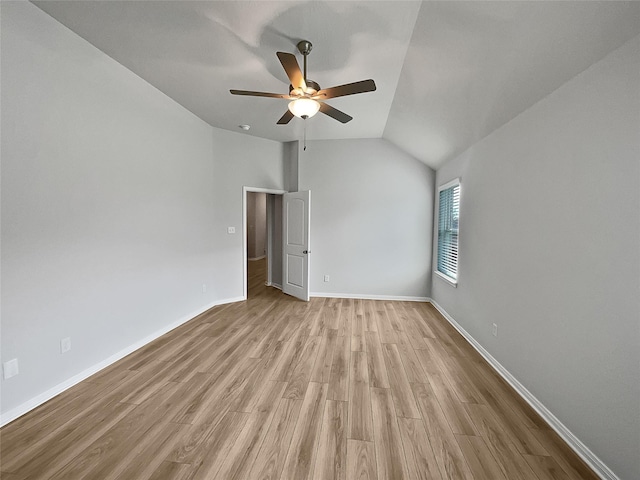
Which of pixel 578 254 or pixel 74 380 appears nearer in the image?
pixel 578 254

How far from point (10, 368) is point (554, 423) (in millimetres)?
3689

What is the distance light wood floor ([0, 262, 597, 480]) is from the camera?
1.53 metres

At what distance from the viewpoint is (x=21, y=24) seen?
1912 mm

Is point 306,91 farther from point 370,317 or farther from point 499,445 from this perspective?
point 370,317

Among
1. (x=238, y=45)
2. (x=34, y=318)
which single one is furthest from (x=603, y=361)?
(x=34, y=318)

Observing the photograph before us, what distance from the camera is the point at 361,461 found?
157cm

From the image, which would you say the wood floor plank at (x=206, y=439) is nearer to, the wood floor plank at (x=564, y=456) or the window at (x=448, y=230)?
the wood floor plank at (x=564, y=456)

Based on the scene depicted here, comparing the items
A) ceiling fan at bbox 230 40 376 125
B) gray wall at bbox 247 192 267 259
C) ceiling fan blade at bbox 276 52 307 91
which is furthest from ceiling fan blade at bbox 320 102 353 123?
gray wall at bbox 247 192 267 259

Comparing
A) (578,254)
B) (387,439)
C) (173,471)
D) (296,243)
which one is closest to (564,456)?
(387,439)

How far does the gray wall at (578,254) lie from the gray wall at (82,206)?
366cm

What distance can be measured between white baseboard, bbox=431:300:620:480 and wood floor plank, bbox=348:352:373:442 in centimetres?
121

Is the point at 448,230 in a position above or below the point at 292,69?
below

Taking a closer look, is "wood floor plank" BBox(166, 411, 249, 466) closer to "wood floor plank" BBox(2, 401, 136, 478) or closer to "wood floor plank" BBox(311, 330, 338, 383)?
"wood floor plank" BBox(2, 401, 136, 478)

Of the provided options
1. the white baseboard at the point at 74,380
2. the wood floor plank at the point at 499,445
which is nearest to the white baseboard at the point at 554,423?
the wood floor plank at the point at 499,445
